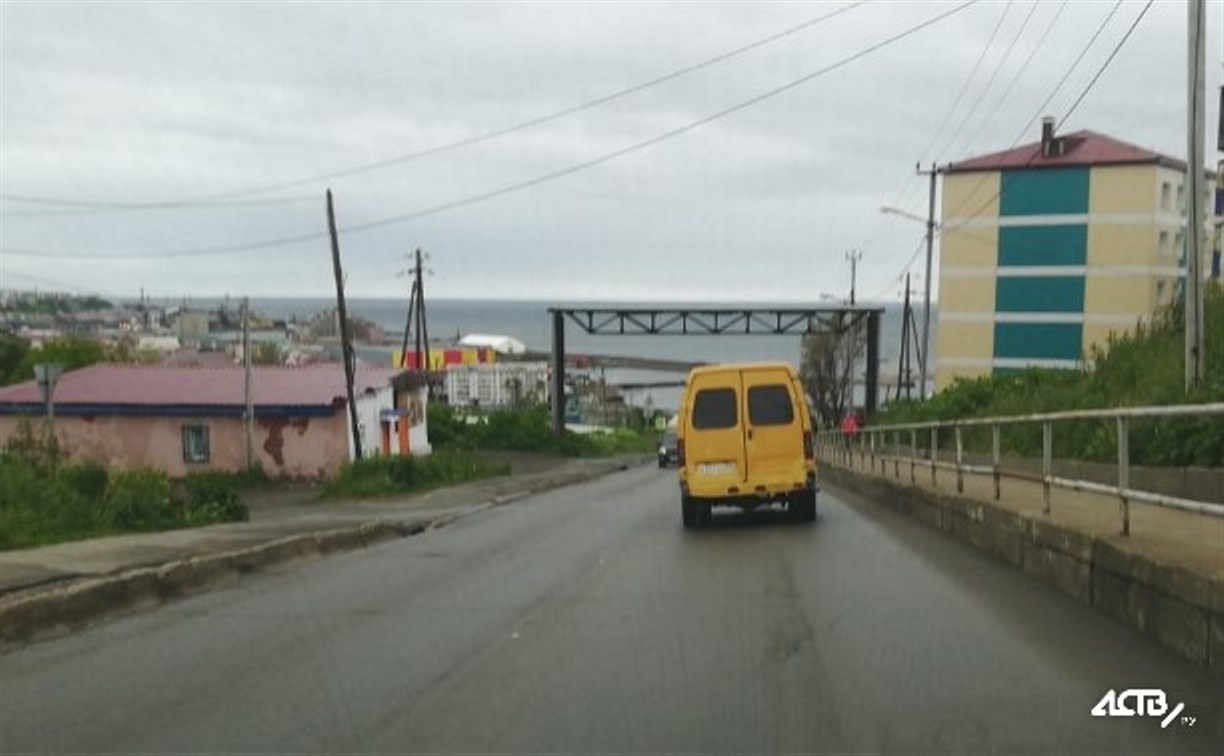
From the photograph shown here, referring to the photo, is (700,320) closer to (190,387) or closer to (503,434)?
(503,434)

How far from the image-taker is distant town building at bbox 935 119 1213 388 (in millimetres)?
67750

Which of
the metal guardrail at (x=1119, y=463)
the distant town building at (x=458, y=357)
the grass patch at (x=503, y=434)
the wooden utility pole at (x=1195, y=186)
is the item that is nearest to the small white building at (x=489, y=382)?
the distant town building at (x=458, y=357)

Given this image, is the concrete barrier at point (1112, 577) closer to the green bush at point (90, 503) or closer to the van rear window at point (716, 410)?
the van rear window at point (716, 410)

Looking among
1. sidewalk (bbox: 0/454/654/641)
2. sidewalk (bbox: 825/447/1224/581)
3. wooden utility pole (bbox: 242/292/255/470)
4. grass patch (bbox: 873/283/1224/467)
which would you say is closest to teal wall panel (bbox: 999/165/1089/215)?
grass patch (bbox: 873/283/1224/467)

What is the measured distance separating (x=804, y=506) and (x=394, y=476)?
18.0 metres

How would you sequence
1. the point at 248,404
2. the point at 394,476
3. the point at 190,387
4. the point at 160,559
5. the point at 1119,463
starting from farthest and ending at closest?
the point at 190,387 → the point at 248,404 → the point at 394,476 → the point at 160,559 → the point at 1119,463

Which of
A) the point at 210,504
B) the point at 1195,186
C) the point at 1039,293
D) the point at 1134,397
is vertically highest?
the point at 1039,293

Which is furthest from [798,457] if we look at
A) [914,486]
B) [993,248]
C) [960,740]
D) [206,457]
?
[993,248]

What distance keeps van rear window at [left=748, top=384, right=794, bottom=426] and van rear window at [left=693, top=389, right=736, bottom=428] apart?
267 mm

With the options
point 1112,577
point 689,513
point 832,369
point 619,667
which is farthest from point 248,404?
point 832,369

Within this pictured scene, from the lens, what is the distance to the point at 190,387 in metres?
49.2

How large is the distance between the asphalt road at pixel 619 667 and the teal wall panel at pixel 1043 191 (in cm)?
6060

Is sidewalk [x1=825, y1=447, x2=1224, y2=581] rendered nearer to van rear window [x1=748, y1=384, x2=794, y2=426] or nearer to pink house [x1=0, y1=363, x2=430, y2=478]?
van rear window [x1=748, y1=384, x2=794, y2=426]

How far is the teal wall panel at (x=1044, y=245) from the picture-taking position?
225 ft
